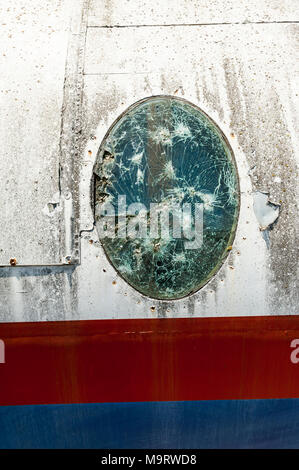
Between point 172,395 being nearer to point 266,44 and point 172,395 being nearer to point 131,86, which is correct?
point 131,86

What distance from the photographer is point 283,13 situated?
2.64 metres

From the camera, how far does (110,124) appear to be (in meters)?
2.39

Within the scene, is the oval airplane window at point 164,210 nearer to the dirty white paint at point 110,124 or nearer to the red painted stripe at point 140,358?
the dirty white paint at point 110,124

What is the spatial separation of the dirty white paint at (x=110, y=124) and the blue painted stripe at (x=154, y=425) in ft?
1.93

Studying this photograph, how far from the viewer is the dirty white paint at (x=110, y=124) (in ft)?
7.59

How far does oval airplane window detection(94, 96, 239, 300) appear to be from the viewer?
91.7 inches

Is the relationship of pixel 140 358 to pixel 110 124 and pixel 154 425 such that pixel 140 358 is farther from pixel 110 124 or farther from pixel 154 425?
pixel 110 124

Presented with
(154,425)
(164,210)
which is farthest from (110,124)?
(154,425)

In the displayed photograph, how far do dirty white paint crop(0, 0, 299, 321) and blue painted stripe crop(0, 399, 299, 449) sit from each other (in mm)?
587

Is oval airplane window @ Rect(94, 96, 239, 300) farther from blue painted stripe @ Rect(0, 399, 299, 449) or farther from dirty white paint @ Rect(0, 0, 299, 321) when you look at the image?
blue painted stripe @ Rect(0, 399, 299, 449)

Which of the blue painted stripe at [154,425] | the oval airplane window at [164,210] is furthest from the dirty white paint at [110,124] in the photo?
the blue painted stripe at [154,425]

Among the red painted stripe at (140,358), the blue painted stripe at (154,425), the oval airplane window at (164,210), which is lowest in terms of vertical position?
the blue painted stripe at (154,425)
